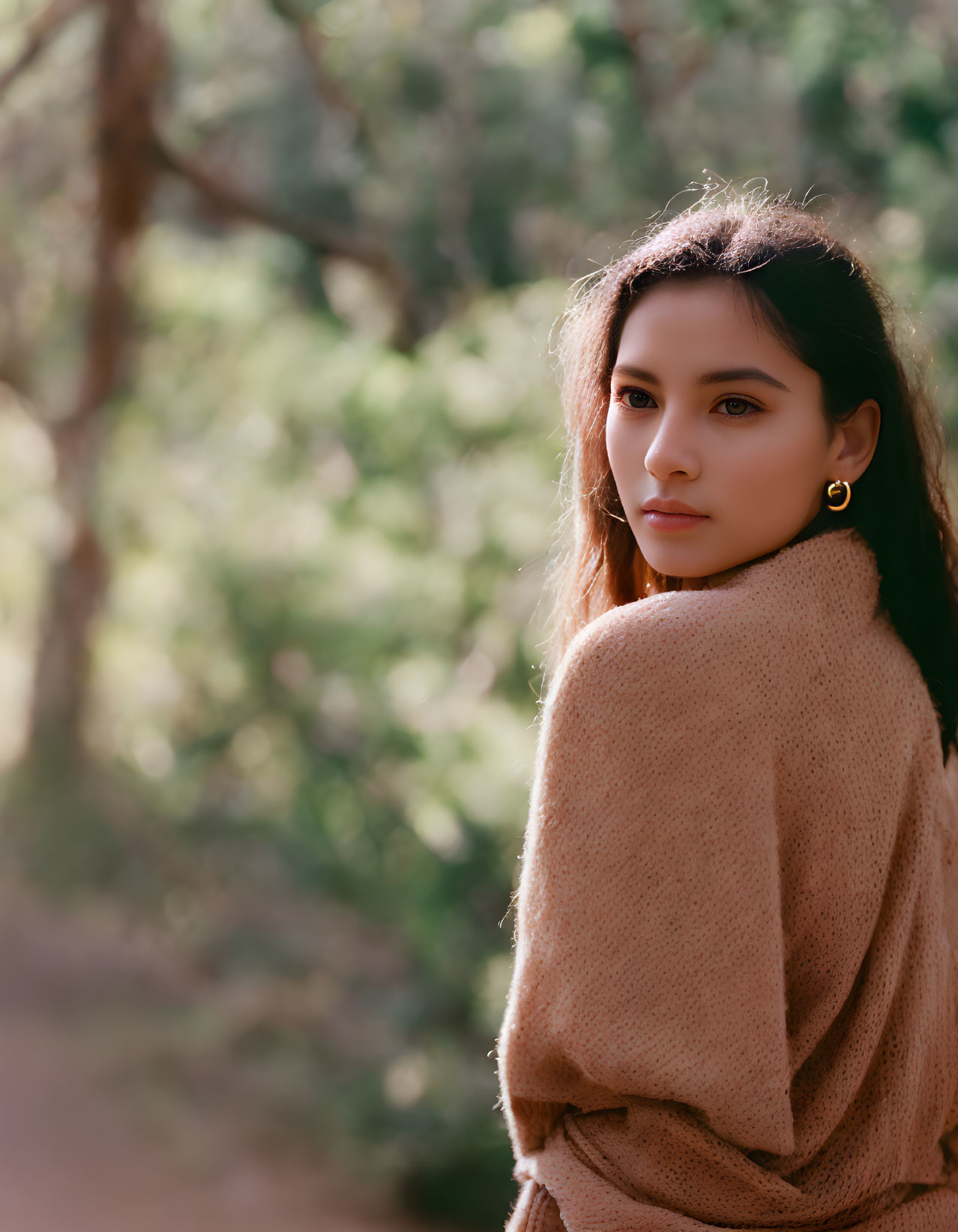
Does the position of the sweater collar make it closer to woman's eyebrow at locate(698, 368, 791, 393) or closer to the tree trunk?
→ woman's eyebrow at locate(698, 368, 791, 393)

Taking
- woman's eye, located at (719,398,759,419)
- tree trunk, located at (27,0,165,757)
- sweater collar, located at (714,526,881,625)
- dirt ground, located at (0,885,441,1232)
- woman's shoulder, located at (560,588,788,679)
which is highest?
tree trunk, located at (27,0,165,757)

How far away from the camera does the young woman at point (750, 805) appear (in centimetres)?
72

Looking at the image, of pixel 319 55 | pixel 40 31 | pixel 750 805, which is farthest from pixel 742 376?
pixel 40 31

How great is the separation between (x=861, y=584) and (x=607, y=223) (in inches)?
85.0

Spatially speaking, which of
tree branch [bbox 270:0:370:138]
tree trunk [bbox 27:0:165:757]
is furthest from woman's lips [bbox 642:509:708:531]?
tree trunk [bbox 27:0:165:757]

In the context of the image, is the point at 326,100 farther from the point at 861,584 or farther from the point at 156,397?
the point at 861,584

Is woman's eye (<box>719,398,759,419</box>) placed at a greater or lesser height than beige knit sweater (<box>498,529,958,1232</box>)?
greater

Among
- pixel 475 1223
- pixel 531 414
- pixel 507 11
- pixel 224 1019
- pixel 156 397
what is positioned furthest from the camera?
pixel 224 1019

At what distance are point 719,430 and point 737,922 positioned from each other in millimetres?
298

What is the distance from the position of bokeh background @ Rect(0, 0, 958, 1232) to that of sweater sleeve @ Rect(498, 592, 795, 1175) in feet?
3.86

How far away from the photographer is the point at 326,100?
11.1ft

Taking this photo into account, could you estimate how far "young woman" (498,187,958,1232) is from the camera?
0.72 m

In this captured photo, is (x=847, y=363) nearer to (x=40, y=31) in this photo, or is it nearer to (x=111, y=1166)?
(x=40, y=31)

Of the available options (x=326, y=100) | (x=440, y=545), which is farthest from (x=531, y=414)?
(x=326, y=100)
